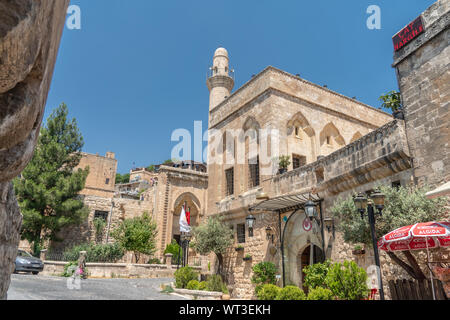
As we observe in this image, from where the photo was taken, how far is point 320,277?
31.2 feet

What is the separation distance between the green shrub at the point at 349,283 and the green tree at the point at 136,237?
17.6 metres

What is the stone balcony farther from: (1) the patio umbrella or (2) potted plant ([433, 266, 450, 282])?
(2) potted plant ([433, 266, 450, 282])

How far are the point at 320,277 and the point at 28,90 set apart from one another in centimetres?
967

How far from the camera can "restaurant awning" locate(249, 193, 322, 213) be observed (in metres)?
11.4

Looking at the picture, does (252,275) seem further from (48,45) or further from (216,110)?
(48,45)

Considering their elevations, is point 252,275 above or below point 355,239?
below

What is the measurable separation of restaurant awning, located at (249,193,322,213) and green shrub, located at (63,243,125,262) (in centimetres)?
1329

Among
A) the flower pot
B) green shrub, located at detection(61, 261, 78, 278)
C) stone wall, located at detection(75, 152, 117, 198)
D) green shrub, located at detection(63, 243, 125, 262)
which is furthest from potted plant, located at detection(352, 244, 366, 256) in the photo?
stone wall, located at detection(75, 152, 117, 198)

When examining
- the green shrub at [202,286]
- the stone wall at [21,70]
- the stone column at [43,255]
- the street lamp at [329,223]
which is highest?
the street lamp at [329,223]

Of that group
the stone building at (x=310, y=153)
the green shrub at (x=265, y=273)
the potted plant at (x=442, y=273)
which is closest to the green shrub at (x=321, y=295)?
the stone building at (x=310, y=153)

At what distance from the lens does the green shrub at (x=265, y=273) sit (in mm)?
12414

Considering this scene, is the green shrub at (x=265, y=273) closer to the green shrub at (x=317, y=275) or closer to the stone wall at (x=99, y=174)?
the green shrub at (x=317, y=275)

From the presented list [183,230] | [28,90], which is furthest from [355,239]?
[183,230]

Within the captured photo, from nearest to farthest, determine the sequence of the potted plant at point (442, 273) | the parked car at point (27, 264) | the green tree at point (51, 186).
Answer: the potted plant at point (442, 273), the parked car at point (27, 264), the green tree at point (51, 186)
